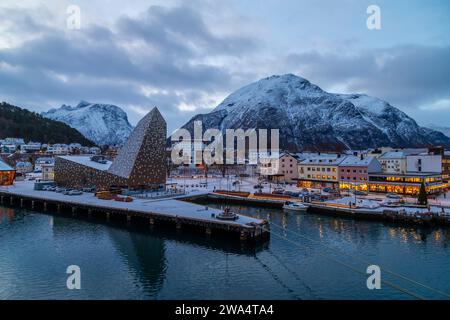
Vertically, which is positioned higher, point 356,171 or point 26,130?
point 26,130

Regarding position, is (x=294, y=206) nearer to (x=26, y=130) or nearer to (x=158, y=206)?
(x=158, y=206)

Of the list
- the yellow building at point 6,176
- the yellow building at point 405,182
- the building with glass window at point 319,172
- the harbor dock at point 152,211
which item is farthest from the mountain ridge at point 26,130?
the yellow building at point 405,182

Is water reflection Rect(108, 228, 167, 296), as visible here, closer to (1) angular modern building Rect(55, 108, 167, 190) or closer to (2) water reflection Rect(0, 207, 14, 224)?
(2) water reflection Rect(0, 207, 14, 224)

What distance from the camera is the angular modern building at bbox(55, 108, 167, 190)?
63.5m

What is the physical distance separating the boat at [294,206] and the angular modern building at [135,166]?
27.0m

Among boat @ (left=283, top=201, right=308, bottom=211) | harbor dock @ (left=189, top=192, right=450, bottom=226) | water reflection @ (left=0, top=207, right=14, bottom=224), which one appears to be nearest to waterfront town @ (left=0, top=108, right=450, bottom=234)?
boat @ (left=283, top=201, right=308, bottom=211)

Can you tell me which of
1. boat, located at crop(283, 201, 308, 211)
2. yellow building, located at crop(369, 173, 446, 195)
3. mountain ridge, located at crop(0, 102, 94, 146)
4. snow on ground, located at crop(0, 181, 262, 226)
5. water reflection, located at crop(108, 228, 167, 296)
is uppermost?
mountain ridge, located at crop(0, 102, 94, 146)

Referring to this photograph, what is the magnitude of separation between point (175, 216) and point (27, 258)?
55.8 ft

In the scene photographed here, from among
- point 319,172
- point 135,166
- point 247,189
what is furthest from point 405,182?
point 135,166

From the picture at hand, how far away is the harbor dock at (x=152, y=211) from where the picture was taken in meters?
37.3

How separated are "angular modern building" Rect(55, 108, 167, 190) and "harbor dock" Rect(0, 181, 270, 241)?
4.98 metres

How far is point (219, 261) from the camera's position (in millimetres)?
29859

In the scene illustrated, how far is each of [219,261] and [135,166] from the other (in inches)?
1509
